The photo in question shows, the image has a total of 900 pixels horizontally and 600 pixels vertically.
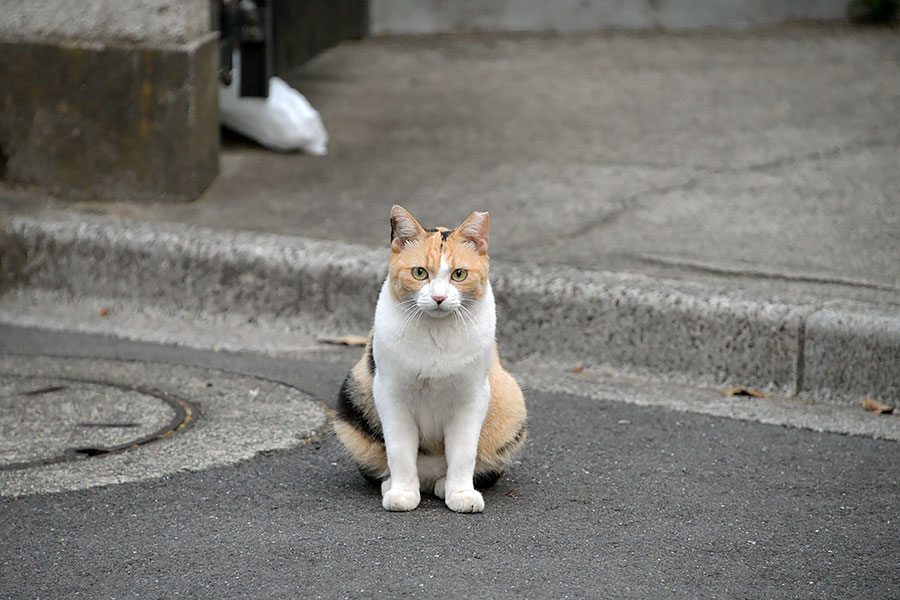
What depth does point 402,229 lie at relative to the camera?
9.44 ft

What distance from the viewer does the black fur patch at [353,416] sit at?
3.08m

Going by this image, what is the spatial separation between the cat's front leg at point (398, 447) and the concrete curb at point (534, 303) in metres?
1.45

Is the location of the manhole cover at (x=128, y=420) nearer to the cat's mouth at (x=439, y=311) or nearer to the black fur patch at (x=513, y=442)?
the black fur patch at (x=513, y=442)

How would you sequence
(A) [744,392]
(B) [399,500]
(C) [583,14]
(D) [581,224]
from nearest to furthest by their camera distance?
(B) [399,500] → (A) [744,392] → (D) [581,224] → (C) [583,14]

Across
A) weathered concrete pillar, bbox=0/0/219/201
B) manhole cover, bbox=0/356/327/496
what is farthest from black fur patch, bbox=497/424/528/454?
weathered concrete pillar, bbox=0/0/219/201

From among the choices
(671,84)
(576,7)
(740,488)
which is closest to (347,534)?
(740,488)

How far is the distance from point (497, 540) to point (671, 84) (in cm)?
454

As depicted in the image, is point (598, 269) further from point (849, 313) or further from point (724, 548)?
point (724, 548)

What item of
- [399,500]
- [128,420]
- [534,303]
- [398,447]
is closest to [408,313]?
[398,447]

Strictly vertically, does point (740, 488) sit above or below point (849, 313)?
below

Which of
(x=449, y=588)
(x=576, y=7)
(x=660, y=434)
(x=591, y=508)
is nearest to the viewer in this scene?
(x=449, y=588)

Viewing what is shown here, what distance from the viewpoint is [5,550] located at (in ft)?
8.68

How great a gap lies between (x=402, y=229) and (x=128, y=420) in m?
1.29

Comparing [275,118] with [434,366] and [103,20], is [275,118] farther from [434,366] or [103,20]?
[434,366]
